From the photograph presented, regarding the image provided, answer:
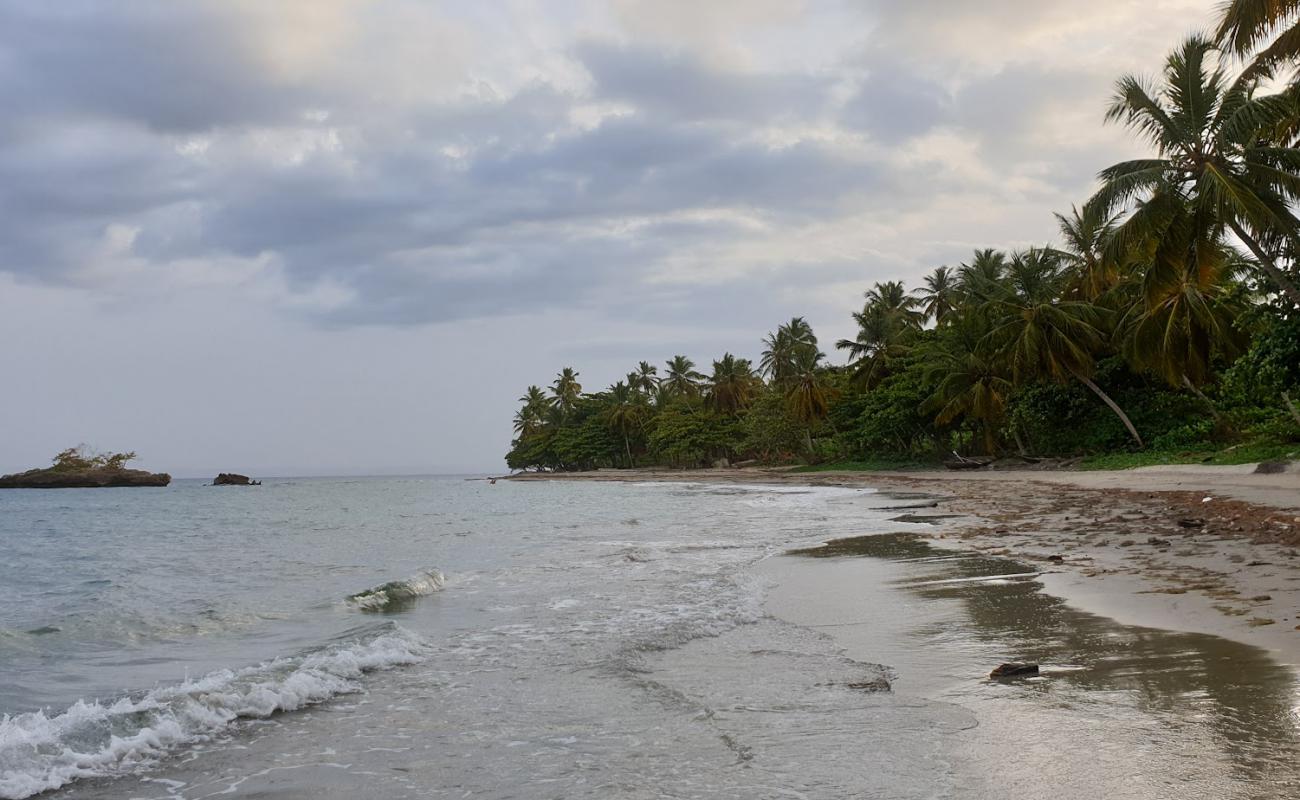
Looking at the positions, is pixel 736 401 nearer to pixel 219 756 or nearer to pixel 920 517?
pixel 920 517

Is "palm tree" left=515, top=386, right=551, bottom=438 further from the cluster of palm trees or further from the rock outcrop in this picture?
the rock outcrop

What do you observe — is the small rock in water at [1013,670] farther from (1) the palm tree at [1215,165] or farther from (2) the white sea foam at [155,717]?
(1) the palm tree at [1215,165]

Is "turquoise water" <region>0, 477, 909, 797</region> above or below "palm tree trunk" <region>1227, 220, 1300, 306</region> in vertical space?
→ below

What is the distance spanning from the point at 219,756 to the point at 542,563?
359 inches

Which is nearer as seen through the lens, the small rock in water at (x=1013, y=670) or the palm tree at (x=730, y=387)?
the small rock in water at (x=1013, y=670)

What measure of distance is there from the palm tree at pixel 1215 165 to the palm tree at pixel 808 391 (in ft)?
122

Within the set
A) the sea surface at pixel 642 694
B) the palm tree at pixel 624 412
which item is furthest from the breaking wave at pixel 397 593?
the palm tree at pixel 624 412

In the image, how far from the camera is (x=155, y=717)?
4.68 meters

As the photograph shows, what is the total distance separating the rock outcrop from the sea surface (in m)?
107

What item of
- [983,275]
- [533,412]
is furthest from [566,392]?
[983,275]

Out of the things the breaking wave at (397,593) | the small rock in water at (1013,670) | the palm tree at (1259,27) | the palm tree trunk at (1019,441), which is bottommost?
the breaking wave at (397,593)

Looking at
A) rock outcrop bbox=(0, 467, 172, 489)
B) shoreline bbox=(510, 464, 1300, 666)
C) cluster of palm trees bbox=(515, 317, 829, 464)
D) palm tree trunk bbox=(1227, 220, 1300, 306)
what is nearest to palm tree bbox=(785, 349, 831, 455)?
cluster of palm trees bbox=(515, 317, 829, 464)

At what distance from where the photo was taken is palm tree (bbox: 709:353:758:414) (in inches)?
3007

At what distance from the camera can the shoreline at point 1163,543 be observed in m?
5.88
